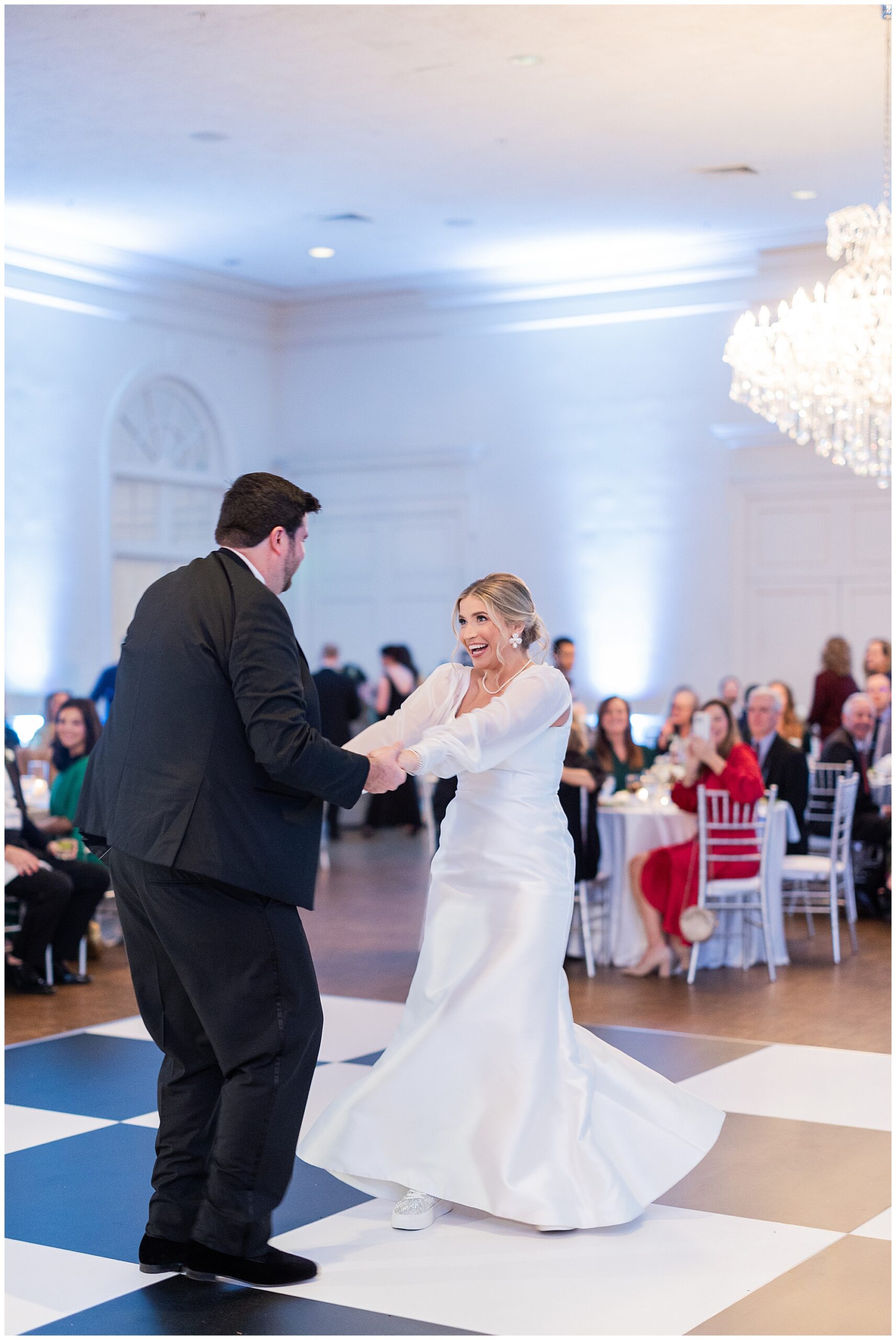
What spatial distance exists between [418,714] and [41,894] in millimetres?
3301

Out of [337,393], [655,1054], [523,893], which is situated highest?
[337,393]

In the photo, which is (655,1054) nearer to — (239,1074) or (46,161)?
(239,1074)

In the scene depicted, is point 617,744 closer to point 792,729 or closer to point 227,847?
point 792,729

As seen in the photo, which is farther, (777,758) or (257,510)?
(777,758)

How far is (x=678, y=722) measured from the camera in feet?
31.4

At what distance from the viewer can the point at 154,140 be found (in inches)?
376

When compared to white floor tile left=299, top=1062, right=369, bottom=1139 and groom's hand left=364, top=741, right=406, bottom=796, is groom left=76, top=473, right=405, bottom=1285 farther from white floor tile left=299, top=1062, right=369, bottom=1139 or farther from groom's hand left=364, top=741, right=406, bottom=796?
white floor tile left=299, top=1062, right=369, bottom=1139

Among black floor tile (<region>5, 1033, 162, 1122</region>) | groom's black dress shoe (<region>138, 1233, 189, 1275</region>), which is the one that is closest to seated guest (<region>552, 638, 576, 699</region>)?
black floor tile (<region>5, 1033, 162, 1122</region>)

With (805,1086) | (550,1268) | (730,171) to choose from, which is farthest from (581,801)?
(730,171)

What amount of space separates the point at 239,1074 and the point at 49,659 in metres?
9.26

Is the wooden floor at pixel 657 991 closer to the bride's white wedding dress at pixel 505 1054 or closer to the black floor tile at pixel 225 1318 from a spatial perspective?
the bride's white wedding dress at pixel 505 1054

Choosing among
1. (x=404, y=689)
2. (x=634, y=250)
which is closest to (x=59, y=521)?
(x=404, y=689)

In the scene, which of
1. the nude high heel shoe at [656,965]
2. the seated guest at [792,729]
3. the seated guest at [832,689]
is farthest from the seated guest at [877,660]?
the nude high heel shoe at [656,965]

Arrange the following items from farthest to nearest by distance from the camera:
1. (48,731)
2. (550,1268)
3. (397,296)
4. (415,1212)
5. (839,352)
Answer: (397,296), (48,731), (839,352), (415,1212), (550,1268)
